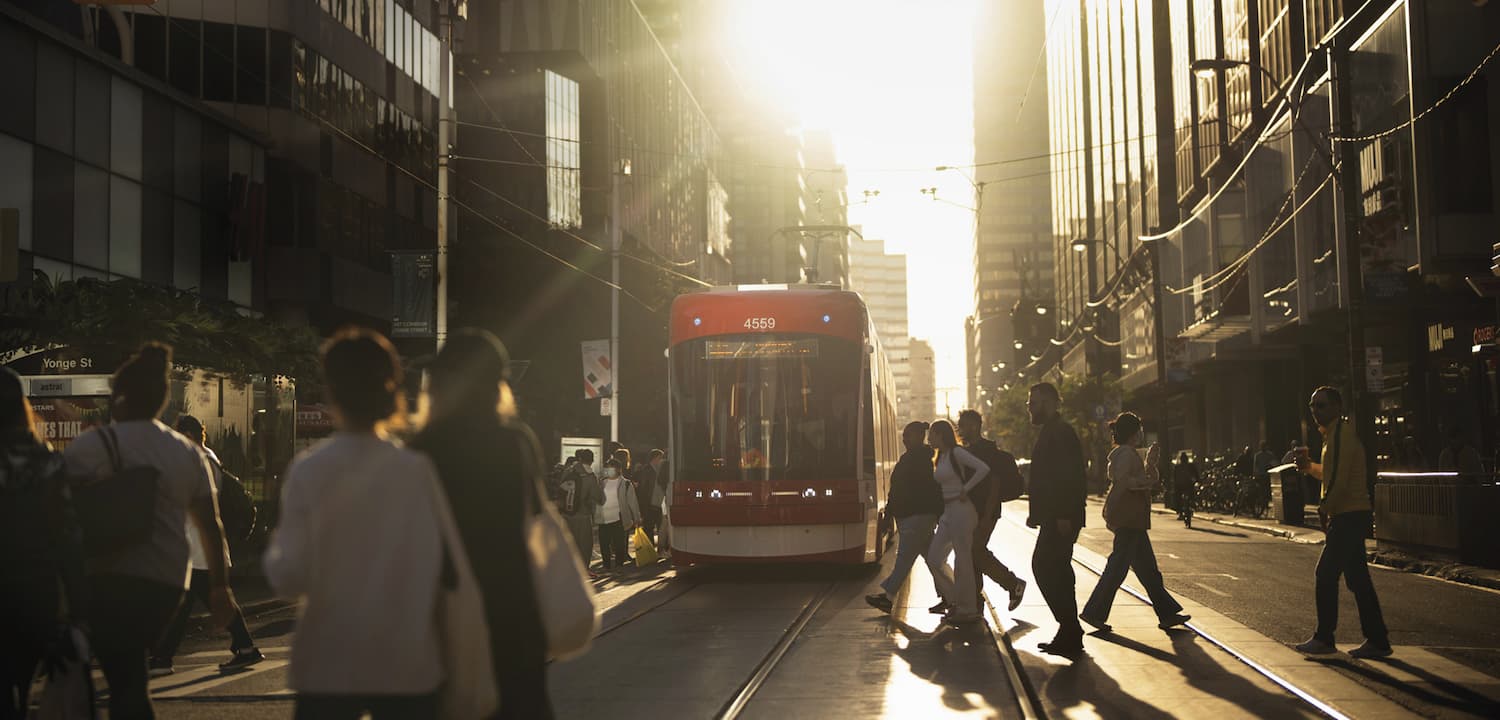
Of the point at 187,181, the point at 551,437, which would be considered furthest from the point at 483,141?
the point at 187,181

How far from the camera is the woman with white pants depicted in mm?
13000

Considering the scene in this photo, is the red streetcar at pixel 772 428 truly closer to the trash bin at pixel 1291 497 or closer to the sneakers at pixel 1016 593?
the sneakers at pixel 1016 593

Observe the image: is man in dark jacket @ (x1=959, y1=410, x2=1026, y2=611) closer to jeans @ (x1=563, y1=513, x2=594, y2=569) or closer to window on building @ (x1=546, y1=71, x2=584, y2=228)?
jeans @ (x1=563, y1=513, x2=594, y2=569)

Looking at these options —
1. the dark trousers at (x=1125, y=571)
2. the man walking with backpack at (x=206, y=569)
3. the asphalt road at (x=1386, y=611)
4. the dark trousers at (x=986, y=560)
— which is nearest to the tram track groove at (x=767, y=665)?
the dark trousers at (x=986, y=560)

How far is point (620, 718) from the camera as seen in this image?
27.1 ft

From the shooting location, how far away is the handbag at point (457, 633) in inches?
163

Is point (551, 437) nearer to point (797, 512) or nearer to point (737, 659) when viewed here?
point (797, 512)

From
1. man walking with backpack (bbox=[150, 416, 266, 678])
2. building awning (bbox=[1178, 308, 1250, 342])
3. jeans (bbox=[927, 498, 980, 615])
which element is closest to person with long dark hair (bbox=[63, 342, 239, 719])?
man walking with backpack (bbox=[150, 416, 266, 678])

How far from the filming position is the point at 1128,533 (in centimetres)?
1199

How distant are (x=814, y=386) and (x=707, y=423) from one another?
134cm

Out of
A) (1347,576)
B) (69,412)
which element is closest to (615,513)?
(69,412)

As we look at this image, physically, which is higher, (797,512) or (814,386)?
(814,386)

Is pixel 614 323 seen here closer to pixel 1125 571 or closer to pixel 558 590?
pixel 1125 571

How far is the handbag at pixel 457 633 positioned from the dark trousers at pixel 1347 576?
768cm
